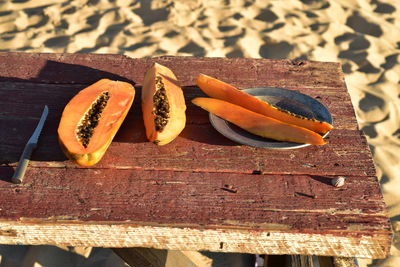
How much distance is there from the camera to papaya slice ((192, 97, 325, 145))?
1.75 m

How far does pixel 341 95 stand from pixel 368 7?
2.87 meters

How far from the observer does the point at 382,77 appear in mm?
3816

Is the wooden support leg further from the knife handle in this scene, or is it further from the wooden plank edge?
the knife handle

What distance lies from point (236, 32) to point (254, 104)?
101 inches

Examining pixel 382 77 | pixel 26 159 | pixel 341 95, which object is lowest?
pixel 382 77

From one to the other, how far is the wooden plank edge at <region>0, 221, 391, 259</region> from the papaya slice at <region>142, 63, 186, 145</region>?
36cm

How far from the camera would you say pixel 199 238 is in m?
1.60

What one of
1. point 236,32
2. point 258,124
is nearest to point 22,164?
point 258,124

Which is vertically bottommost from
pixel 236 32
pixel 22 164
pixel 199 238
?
pixel 236 32

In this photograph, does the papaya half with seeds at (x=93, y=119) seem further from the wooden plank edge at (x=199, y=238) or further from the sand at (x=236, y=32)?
the sand at (x=236, y=32)

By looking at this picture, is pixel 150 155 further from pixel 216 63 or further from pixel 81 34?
pixel 81 34

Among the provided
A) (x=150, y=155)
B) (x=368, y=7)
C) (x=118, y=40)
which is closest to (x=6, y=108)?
(x=150, y=155)

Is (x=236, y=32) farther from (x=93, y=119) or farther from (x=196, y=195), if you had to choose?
(x=196, y=195)

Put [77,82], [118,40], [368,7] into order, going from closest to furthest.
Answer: [77,82] < [118,40] < [368,7]
